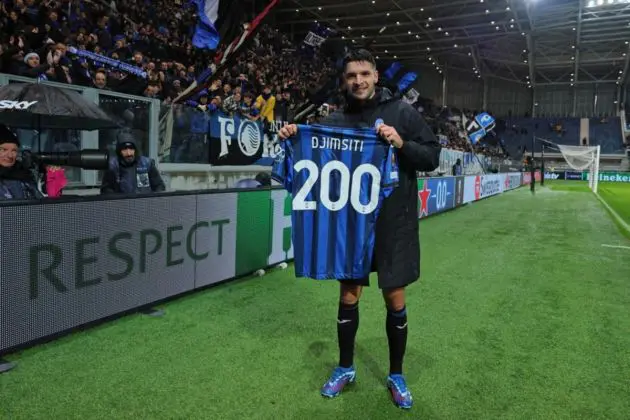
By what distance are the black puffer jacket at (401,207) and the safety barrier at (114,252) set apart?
2259mm

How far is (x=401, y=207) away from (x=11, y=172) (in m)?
3.02

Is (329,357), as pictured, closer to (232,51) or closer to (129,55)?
(232,51)

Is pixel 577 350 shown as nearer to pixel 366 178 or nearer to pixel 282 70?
pixel 366 178

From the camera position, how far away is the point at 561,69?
153 ft

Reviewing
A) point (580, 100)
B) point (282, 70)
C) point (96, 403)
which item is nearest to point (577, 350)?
point (96, 403)

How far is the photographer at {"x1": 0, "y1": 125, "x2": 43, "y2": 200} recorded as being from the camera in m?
3.57

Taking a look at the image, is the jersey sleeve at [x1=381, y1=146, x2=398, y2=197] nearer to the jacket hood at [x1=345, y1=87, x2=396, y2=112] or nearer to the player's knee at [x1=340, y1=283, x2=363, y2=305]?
the jacket hood at [x1=345, y1=87, x2=396, y2=112]

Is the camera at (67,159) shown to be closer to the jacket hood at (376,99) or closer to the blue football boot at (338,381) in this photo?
the jacket hood at (376,99)

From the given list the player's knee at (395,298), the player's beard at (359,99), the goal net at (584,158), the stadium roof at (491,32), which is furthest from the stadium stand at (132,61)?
the goal net at (584,158)

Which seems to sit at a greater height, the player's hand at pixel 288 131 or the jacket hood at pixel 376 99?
the jacket hood at pixel 376 99

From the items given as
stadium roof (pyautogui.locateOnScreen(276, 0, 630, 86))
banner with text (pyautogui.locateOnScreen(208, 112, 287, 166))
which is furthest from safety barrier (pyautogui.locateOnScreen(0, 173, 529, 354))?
stadium roof (pyautogui.locateOnScreen(276, 0, 630, 86))

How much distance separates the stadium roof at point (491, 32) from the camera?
30.8 metres

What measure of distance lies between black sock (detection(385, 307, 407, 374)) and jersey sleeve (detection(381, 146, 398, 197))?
2.28 feet

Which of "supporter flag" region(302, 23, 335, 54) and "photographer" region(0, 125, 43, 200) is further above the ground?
"supporter flag" region(302, 23, 335, 54)
